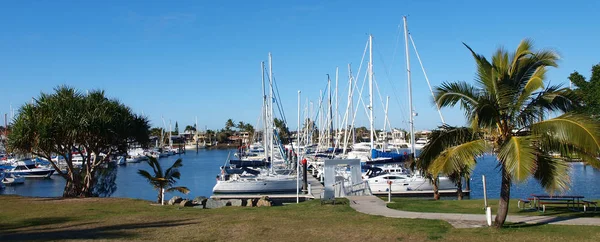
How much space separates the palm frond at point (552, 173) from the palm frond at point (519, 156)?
75cm

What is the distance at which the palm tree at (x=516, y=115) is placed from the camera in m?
13.6

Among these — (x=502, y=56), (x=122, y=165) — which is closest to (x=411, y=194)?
(x=502, y=56)

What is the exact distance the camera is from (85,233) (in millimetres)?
15102

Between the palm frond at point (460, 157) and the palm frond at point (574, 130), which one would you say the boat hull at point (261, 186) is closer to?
the palm frond at point (460, 157)

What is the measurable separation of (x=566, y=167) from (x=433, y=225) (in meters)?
3.85

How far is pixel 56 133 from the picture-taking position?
26.9 metres

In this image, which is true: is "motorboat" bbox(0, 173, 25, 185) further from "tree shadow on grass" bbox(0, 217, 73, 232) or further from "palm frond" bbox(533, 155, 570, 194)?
"palm frond" bbox(533, 155, 570, 194)

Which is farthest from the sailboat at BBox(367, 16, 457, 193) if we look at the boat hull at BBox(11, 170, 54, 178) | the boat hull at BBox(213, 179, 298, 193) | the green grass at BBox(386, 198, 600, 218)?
the boat hull at BBox(11, 170, 54, 178)

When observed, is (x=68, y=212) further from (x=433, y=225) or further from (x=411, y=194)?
(x=411, y=194)

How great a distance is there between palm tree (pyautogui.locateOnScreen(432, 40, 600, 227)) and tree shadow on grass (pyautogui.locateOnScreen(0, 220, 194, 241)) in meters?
8.45

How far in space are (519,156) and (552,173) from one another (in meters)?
1.67

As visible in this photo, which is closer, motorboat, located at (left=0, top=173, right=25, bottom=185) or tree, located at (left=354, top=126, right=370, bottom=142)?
motorboat, located at (left=0, top=173, right=25, bottom=185)

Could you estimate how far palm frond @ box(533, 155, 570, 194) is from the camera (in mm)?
13562

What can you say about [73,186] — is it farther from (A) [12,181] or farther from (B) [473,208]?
(A) [12,181]
